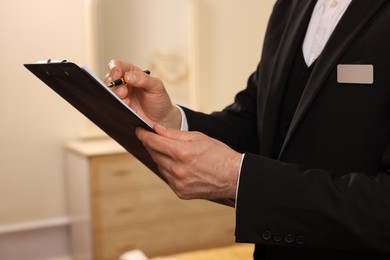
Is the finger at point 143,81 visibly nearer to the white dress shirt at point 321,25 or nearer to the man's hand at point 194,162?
the man's hand at point 194,162

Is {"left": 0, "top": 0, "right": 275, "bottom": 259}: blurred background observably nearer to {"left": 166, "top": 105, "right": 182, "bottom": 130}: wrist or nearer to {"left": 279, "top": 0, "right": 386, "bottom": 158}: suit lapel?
{"left": 166, "top": 105, "right": 182, "bottom": 130}: wrist

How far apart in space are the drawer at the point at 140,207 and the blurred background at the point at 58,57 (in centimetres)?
40

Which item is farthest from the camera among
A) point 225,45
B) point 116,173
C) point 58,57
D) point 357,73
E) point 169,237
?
point 225,45

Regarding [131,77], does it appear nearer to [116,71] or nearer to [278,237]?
[116,71]

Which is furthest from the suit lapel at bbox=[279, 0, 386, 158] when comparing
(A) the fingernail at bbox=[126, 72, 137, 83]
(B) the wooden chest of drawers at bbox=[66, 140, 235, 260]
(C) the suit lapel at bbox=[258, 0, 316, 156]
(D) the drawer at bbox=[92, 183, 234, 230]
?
(D) the drawer at bbox=[92, 183, 234, 230]

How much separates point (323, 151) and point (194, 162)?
33cm

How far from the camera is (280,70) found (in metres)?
1.22

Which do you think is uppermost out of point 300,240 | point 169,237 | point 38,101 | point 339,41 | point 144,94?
point 339,41

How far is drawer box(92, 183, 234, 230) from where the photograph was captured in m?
3.26

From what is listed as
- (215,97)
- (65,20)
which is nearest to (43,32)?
(65,20)

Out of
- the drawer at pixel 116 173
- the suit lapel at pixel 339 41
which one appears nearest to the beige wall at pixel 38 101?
the drawer at pixel 116 173

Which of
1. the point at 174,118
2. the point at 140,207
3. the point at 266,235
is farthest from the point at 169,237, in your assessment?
the point at 266,235

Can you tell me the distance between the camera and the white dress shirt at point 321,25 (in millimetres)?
1174

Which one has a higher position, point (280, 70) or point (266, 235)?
point (280, 70)
